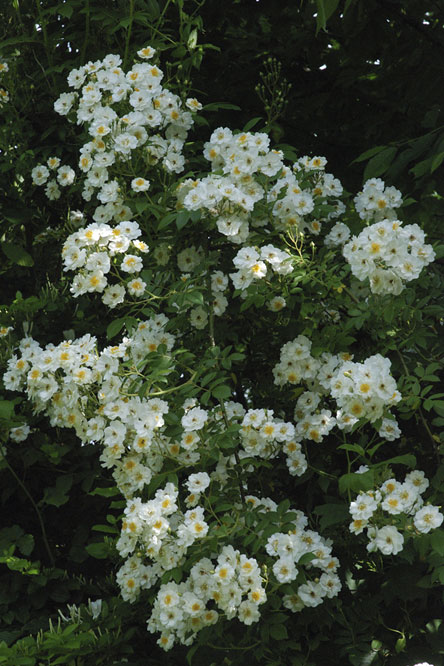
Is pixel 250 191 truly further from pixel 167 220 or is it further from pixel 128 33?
pixel 128 33

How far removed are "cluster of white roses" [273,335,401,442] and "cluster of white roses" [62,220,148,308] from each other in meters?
0.48

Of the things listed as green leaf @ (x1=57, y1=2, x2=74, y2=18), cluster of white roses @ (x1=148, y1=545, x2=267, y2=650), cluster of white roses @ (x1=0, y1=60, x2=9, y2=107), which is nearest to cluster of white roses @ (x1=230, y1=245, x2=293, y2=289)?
cluster of white roses @ (x1=148, y1=545, x2=267, y2=650)

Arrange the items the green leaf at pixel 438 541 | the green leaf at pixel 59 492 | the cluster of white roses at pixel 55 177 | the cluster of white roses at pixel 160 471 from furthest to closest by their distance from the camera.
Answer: the cluster of white roses at pixel 55 177
the green leaf at pixel 59 492
the cluster of white roses at pixel 160 471
the green leaf at pixel 438 541

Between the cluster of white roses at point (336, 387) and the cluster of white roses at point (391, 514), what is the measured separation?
0.18 meters

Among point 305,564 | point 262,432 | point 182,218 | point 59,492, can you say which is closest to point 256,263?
point 182,218

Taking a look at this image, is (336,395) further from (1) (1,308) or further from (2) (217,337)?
(1) (1,308)

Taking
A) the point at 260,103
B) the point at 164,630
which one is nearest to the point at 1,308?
the point at 164,630

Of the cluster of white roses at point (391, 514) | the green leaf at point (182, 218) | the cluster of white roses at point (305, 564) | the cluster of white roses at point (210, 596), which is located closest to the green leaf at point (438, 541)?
the cluster of white roses at point (391, 514)

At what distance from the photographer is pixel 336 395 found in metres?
1.93

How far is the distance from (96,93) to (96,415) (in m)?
1.04

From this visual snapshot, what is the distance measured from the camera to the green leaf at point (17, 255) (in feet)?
9.62

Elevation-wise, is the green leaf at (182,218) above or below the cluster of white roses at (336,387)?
above

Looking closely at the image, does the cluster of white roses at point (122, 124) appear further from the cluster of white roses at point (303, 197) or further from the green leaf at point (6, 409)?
the green leaf at point (6, 409)

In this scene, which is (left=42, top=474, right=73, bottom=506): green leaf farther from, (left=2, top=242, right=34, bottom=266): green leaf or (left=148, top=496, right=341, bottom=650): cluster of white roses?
(left=2, top=242, right=34, bottom=266): green leaf
